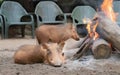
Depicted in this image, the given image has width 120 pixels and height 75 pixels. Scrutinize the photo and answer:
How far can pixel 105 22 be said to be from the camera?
780cm

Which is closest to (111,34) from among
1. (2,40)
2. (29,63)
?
(29,63)

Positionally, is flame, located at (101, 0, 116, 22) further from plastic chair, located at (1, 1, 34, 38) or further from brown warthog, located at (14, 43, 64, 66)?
plastic chair, located at (1, 1, 34, 38)

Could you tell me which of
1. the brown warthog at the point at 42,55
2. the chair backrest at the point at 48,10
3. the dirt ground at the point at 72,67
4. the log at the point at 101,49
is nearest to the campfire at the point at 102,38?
the log at the point at 101,49

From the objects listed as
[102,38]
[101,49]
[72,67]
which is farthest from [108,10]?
[72,67]

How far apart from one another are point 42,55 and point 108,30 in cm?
138

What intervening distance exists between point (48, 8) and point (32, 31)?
1.11 metres

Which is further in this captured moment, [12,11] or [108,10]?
[12,11]

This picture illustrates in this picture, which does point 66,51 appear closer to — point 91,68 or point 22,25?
point 91,68

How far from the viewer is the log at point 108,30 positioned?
7.50 metres

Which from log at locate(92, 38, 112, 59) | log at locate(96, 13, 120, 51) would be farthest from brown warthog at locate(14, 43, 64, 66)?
log at locate(96, 13, 120, 51)

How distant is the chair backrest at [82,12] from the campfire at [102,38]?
495 cm

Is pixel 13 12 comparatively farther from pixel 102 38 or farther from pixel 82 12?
pixel 102 38

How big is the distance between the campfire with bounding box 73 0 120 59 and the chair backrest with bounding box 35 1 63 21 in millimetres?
5064

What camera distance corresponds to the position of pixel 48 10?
525 inches
